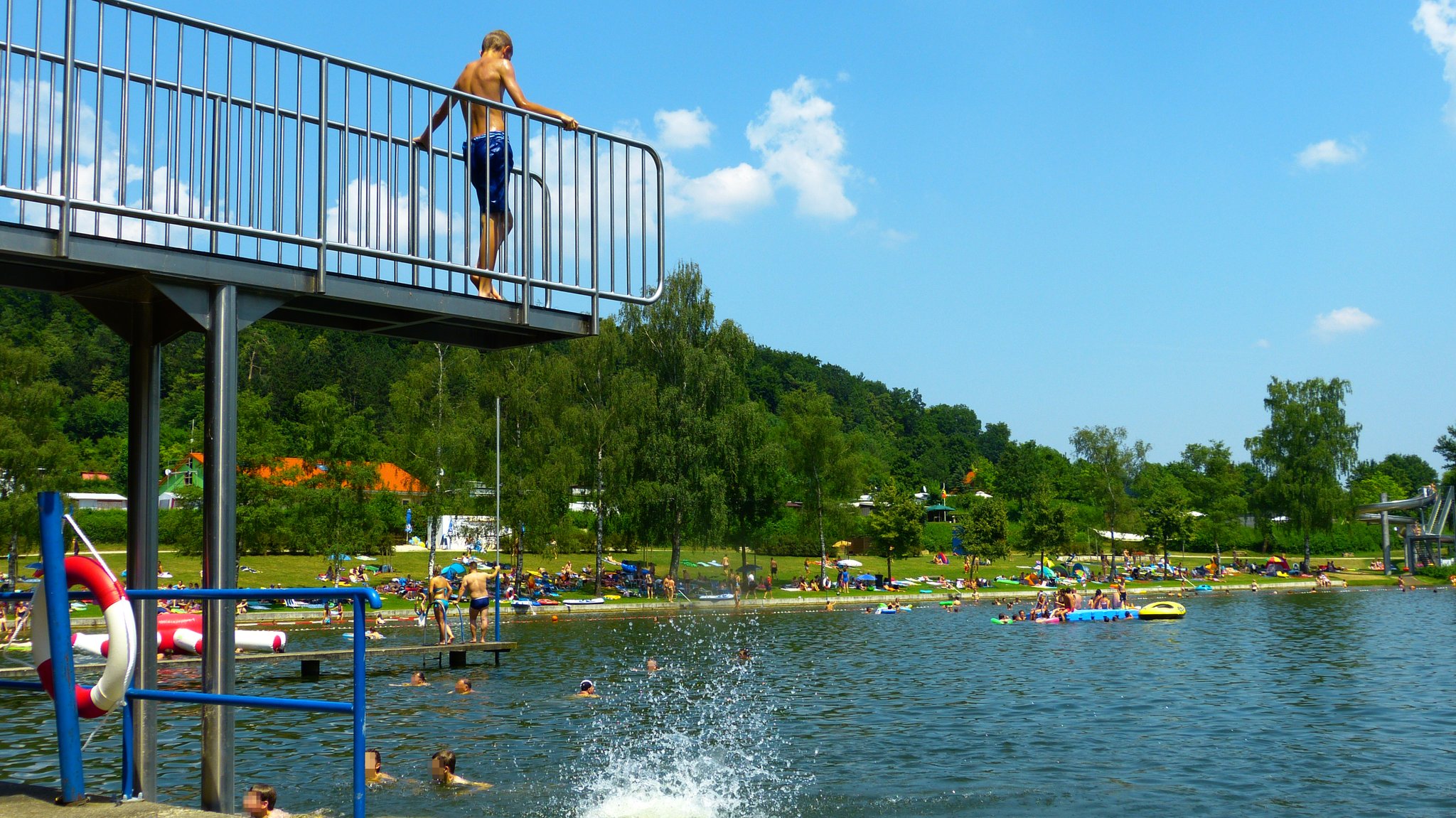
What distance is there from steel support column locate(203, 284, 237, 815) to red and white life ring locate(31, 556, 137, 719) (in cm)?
41

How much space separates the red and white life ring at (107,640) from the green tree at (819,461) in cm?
6660

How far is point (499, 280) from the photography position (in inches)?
301

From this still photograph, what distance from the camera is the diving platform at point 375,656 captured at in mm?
25656

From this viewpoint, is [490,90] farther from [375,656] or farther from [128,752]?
[375,656]

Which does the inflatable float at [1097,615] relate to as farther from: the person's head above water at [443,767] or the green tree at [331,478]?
the person's head above water at [443,767]

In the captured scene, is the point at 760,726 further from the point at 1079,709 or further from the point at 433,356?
the point at 433,356

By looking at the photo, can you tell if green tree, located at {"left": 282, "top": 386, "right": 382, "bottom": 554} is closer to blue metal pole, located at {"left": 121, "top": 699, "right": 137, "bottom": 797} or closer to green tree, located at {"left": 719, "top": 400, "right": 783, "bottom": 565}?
green tree, located at {"left": 719, "top": 400, "right": 783, "bottom": 565}

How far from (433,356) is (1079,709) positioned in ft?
156

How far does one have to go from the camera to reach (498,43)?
26.1 feet

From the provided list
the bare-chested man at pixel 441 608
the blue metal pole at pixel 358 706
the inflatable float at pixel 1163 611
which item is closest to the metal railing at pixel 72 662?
the blue metal pole at pixel 358 706

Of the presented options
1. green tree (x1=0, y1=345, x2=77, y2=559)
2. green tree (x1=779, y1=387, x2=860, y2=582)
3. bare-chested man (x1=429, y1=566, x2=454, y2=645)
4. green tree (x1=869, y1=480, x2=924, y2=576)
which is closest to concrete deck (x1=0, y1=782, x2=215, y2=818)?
bare-chested man (x1=429, y1=566, x2=454, y2=645)

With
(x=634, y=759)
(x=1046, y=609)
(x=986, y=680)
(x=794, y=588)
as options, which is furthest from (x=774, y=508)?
(x=634, y=759)

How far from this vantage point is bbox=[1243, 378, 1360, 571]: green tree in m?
94.6

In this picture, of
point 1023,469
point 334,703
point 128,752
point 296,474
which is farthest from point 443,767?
point 1023,469
